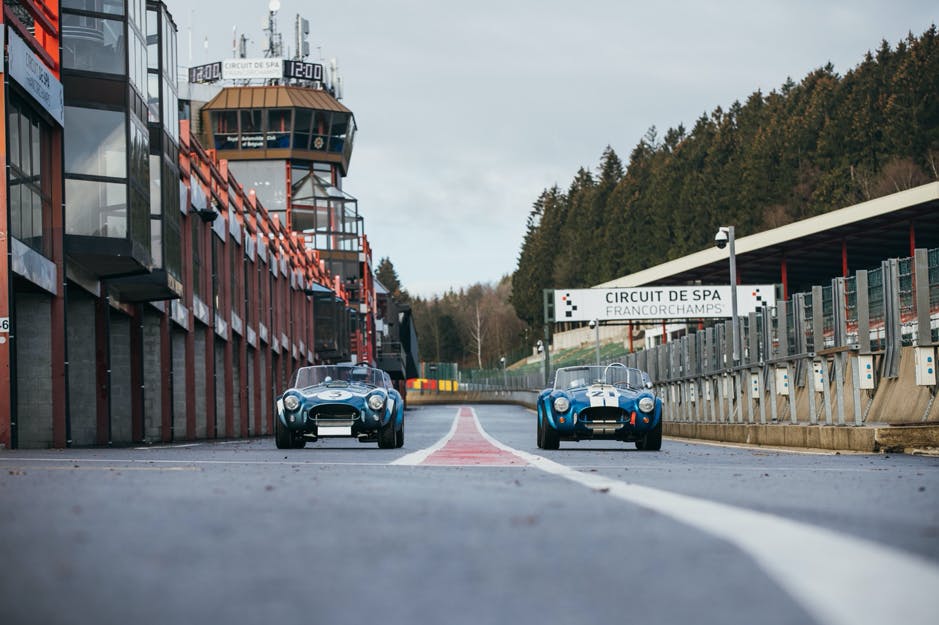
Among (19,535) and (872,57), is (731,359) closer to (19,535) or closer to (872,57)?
(19,535)

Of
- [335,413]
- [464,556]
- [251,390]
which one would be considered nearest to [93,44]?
[335,413]

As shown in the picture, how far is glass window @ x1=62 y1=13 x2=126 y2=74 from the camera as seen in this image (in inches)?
1093

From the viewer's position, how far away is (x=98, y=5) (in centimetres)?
2836

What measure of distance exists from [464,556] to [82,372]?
27584mm

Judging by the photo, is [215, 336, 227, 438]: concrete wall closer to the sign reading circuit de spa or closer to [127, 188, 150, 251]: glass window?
[127, 188, 150, 251]: glass window

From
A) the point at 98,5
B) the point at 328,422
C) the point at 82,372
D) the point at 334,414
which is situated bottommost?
the point at 328,422

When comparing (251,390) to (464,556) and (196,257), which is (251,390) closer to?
(196,257)

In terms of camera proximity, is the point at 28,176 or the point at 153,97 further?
the point at 153,97

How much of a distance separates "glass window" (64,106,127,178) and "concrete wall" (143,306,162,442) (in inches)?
304

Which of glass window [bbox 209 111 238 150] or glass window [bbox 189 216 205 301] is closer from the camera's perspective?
glass window [bbox 189 216 205 301]

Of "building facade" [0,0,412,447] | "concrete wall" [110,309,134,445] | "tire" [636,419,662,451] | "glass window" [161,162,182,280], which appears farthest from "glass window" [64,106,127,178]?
"tire" [636,419,662,451]

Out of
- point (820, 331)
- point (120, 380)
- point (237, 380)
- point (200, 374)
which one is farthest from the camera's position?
point (237, 380)

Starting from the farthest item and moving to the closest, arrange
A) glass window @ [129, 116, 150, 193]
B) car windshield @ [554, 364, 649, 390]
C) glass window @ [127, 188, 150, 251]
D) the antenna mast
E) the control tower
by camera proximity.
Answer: the antenna mast, the control tower, glass window @ [129, 116, 150, 193], glass window @ [127, 188, 150, 251], car windshield @ [554, 364, 649, 390]

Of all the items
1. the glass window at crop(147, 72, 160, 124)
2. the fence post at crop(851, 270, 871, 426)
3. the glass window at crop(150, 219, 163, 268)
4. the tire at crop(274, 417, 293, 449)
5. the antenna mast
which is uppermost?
the antenna mast
